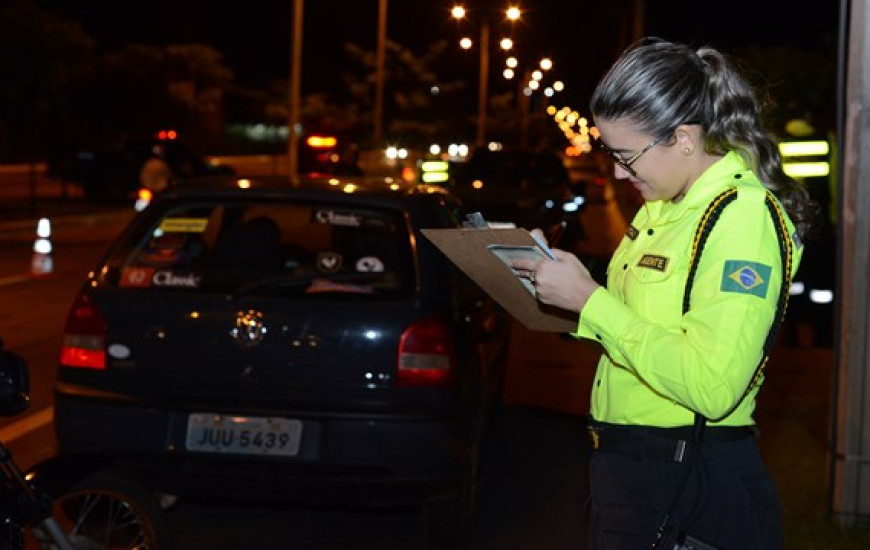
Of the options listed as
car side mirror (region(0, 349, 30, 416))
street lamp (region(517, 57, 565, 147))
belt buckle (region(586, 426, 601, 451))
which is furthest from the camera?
street lamp (region(517, 57, 565, 147))

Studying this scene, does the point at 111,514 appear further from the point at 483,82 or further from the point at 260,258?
the point at 483,82

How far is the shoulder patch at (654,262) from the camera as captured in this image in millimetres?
2873

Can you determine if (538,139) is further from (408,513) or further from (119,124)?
(408,513)

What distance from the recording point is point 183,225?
21.3ft

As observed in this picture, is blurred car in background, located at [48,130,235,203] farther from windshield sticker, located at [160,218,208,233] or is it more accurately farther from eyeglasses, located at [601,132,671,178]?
eyeglasses, located at [601,132,671,178]

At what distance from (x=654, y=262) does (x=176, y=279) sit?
362 centimetres

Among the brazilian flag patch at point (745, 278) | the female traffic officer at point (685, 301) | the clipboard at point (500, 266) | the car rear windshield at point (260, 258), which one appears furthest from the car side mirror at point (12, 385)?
the brazilian flag patch at point (745, 278)

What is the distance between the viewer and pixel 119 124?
52.2 m

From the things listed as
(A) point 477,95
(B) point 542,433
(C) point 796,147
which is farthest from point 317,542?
(A) point 477,95

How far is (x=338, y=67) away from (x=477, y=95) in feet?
102

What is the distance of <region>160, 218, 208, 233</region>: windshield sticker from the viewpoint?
6426mm

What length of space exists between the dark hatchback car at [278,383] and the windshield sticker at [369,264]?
33cm

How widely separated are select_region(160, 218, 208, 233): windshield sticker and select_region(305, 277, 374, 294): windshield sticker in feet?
2.43

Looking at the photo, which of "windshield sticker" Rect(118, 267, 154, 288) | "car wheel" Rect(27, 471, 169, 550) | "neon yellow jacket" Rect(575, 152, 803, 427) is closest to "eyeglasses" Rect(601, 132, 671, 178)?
"neon yellow jacket" Rect(575, 152, 803, 427)
